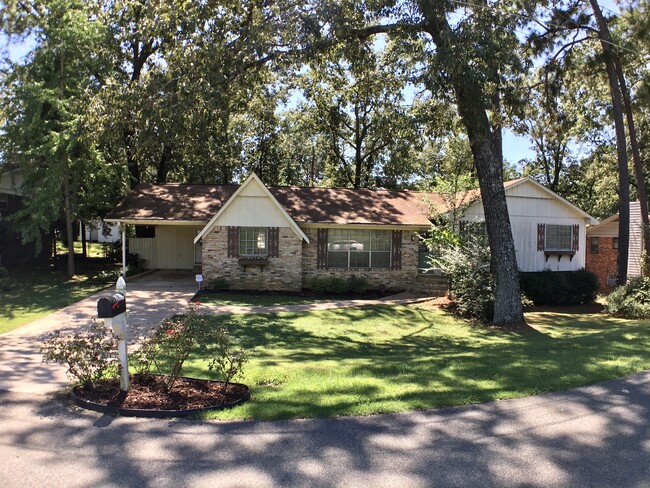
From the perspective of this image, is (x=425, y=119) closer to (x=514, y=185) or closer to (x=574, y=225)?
(x=514, y=185)

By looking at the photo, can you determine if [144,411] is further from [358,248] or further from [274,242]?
[358,248]

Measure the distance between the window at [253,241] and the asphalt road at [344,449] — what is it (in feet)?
43.6

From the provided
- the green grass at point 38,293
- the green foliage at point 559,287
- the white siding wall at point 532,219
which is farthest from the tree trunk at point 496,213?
the green grass at point 38,293

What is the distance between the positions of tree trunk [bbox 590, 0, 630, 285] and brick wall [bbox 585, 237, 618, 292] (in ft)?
30.8

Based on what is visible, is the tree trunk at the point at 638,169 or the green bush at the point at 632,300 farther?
the tree trunk at the point at 638,169

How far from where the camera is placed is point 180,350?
18.9 feet

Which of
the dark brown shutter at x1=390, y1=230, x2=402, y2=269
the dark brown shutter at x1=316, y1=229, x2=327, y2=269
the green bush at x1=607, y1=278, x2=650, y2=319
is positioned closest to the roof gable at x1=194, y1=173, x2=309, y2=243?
the dark brown shutter at x1=316, y1=229, x2=327, y2=269

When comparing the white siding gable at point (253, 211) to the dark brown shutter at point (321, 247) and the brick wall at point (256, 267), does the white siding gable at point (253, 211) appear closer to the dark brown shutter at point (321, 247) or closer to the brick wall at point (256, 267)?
the brick wall at point (256, 267)

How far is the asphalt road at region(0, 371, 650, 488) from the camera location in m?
3.80

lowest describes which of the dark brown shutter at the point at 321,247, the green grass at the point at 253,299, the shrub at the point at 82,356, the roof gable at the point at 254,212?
the green grass at the point at 253,299

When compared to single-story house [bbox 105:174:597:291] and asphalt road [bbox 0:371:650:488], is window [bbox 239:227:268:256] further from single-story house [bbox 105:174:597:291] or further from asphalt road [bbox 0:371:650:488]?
asphalt road [bbox 0:371:650:488]

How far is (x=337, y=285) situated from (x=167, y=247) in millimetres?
10088

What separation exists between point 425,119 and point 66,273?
1716 cm

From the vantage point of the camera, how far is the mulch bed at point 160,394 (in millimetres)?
5238
